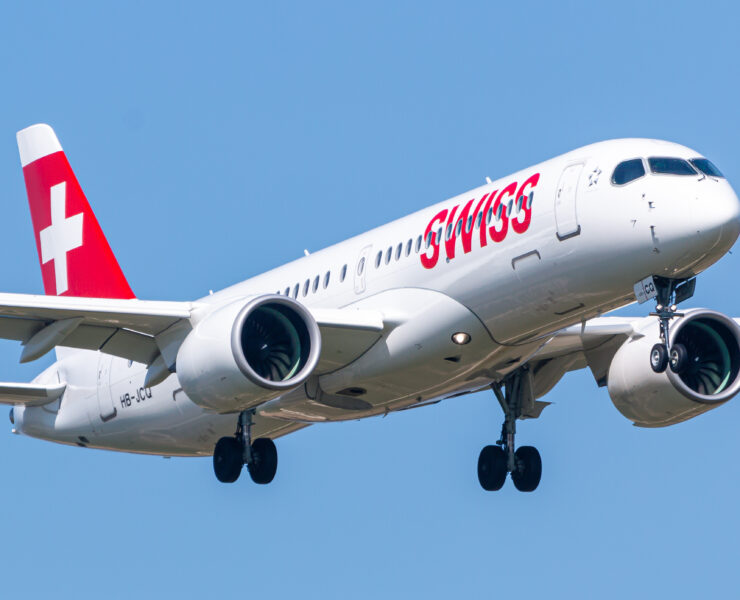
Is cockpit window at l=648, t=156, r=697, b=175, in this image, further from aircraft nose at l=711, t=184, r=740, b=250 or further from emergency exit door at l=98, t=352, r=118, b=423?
emergency exit door at l=98, t=352, r=118, b=423

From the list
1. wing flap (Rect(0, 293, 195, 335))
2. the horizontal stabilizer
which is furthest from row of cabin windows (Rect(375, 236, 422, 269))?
the horizontal stabilizer

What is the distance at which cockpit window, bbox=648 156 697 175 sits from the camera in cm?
2727

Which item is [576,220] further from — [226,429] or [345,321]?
[226,429]

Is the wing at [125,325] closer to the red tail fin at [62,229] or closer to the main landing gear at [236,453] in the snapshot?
the main landing gear at [236,453]

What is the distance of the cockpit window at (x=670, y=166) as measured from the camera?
89.5ft

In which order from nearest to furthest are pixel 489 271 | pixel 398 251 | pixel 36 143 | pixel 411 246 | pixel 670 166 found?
1. pixel 670 166
2. pixel 489 271
3. pixel 411 246
4. pixel 398 251
5. pixel 36 143

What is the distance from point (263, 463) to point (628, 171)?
33.6 feet

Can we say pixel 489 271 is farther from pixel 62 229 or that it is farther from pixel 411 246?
pixel 62 229

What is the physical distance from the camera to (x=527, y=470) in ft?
112

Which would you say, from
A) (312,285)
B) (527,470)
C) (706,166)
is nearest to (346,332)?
(312,285)

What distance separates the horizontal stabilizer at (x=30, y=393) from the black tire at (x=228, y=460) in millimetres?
5788

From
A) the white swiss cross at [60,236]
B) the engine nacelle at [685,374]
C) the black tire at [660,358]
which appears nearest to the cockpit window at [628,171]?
the black tire at [660,358]

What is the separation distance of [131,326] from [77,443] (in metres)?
7.05

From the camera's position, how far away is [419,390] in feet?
102
